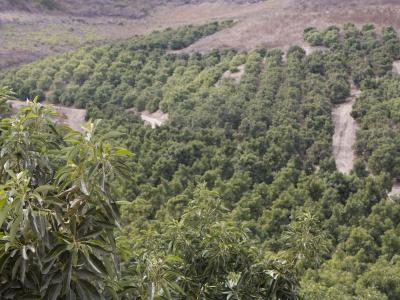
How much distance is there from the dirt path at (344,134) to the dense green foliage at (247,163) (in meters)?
1.14

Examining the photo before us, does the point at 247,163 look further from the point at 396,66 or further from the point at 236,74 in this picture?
the point at 396,66

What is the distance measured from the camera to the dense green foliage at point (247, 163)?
903 cm

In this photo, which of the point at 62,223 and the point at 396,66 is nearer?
the point at 62,223

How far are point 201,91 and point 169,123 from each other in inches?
304

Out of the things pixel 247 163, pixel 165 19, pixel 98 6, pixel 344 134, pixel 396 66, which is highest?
pixel 98 6

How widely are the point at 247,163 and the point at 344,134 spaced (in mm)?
13566

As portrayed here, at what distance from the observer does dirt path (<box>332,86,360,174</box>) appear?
45.0 m

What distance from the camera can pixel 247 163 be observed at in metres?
41.3

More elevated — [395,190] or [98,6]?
[98,6]

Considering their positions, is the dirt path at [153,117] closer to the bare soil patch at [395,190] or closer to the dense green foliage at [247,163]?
the dense green foliage at [247,163]

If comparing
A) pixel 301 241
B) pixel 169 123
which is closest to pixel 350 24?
pixel 169 123

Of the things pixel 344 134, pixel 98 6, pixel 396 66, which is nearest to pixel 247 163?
pixel 344 134

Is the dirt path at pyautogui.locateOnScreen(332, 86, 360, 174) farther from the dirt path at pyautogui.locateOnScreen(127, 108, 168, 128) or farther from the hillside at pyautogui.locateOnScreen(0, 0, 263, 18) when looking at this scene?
the hillside at pyautogui.locateOnScreen(0, 0, 263, 18)

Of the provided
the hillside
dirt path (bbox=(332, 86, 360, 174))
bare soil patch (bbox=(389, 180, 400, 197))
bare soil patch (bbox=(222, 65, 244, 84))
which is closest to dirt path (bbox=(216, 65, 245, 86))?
bare soil patch (bbox=(222, 65, 244, 84))
